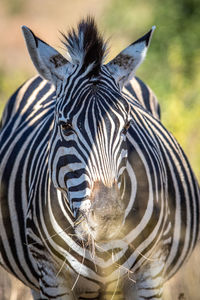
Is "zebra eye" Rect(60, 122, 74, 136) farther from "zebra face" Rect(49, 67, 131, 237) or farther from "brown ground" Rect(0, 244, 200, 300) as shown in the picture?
"brown ground" Rect(0, 244, 200, 300)

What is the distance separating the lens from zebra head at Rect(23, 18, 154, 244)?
274cm

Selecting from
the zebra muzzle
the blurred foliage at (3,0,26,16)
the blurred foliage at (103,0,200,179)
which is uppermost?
the blurred foliage at (3,0,26,16)

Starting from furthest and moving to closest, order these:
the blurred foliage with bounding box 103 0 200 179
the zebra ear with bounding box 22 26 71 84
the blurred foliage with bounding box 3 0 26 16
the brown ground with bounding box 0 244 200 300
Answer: the blurred foliage with bounding box 3 0 26 16, the blurred foliage with bounding box 103 0 200 179, the brown ground with bounding box 0 244 200 300, the zebra ear with bounding box 22 26 71 84

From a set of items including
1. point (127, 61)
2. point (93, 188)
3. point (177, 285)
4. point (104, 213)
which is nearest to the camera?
point (104, 213)

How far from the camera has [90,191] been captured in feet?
9.14

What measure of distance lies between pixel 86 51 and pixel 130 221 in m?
1.06

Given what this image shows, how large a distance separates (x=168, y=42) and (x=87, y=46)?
11.7 meters

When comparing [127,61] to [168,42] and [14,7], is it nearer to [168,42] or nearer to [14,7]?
[168,42]

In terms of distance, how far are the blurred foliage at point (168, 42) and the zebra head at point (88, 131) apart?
21.1 ft

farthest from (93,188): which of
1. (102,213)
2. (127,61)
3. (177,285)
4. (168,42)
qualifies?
(168,42)

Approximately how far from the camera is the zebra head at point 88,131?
274cm

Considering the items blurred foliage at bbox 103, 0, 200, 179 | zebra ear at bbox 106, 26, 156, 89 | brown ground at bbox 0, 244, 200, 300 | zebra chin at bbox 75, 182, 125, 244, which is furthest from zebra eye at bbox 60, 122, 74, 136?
blurred foliage at bbox 103, 0, 200, 179

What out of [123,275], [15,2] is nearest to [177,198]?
A: [123,275]

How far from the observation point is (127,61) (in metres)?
3.42
